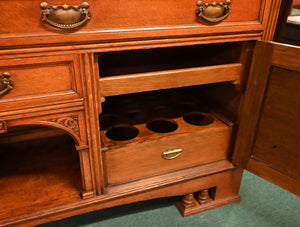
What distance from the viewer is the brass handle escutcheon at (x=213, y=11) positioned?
68cm

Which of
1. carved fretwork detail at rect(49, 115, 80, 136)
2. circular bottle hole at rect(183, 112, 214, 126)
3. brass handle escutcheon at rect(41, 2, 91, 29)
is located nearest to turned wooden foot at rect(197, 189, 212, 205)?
circular bottle hole at rect(183, 112, 214, 126)

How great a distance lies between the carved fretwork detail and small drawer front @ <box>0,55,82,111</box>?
0.05m

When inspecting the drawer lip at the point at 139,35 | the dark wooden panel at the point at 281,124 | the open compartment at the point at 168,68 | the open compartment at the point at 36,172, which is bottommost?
the open compartment at the point at 36,172

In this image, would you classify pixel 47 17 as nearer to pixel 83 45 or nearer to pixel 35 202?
pixel 83 45

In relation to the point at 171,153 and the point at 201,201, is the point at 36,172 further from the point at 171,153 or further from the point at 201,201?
the point at 201,201

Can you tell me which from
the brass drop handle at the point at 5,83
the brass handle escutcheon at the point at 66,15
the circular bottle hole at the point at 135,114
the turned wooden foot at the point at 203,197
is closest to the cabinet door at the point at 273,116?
the turned wooden foot at the point at 203,197

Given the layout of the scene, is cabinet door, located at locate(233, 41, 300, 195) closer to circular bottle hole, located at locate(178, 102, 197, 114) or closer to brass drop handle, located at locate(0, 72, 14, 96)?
circular bottle hole, located at locate(178, 102, 197, 114)

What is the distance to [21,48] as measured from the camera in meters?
0.58

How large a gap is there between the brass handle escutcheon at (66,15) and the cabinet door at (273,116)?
48 centimetres

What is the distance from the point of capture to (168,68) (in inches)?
34.2

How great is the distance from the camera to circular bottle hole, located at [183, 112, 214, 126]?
0.99m

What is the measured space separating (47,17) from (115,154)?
415 mm

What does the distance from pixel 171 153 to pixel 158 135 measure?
0.26 feet

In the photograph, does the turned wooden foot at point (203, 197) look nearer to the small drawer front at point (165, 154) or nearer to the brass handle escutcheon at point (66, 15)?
the small drawer front at point (165, 154)
